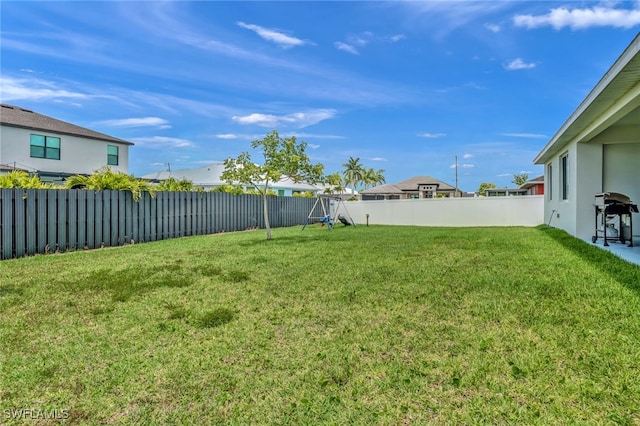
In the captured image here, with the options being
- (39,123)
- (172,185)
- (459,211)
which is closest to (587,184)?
(459,211)

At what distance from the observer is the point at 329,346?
9.53ft

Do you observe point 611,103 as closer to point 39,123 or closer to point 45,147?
point 45,147

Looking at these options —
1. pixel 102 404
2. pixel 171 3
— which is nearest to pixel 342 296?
pixel 102 404

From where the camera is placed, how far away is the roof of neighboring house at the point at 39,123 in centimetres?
1634

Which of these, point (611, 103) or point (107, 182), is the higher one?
point (611, 103)

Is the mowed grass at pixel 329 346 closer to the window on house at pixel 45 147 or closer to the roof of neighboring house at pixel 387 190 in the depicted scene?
the window on house at pixel 45 147

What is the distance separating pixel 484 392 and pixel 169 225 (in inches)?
415

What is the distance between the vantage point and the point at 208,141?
21.6 meters

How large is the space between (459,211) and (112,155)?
1901cm

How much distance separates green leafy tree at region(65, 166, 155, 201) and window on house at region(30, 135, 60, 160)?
1066cm

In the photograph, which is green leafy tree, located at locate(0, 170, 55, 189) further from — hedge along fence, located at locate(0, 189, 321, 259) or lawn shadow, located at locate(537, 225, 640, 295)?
lawn shadow, located at locate(537, 225, 640, 295)

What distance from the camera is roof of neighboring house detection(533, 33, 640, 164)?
4359 mm

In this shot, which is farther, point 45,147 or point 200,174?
point 200,174

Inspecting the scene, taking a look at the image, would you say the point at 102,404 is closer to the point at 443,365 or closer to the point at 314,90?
the point at 443,365
